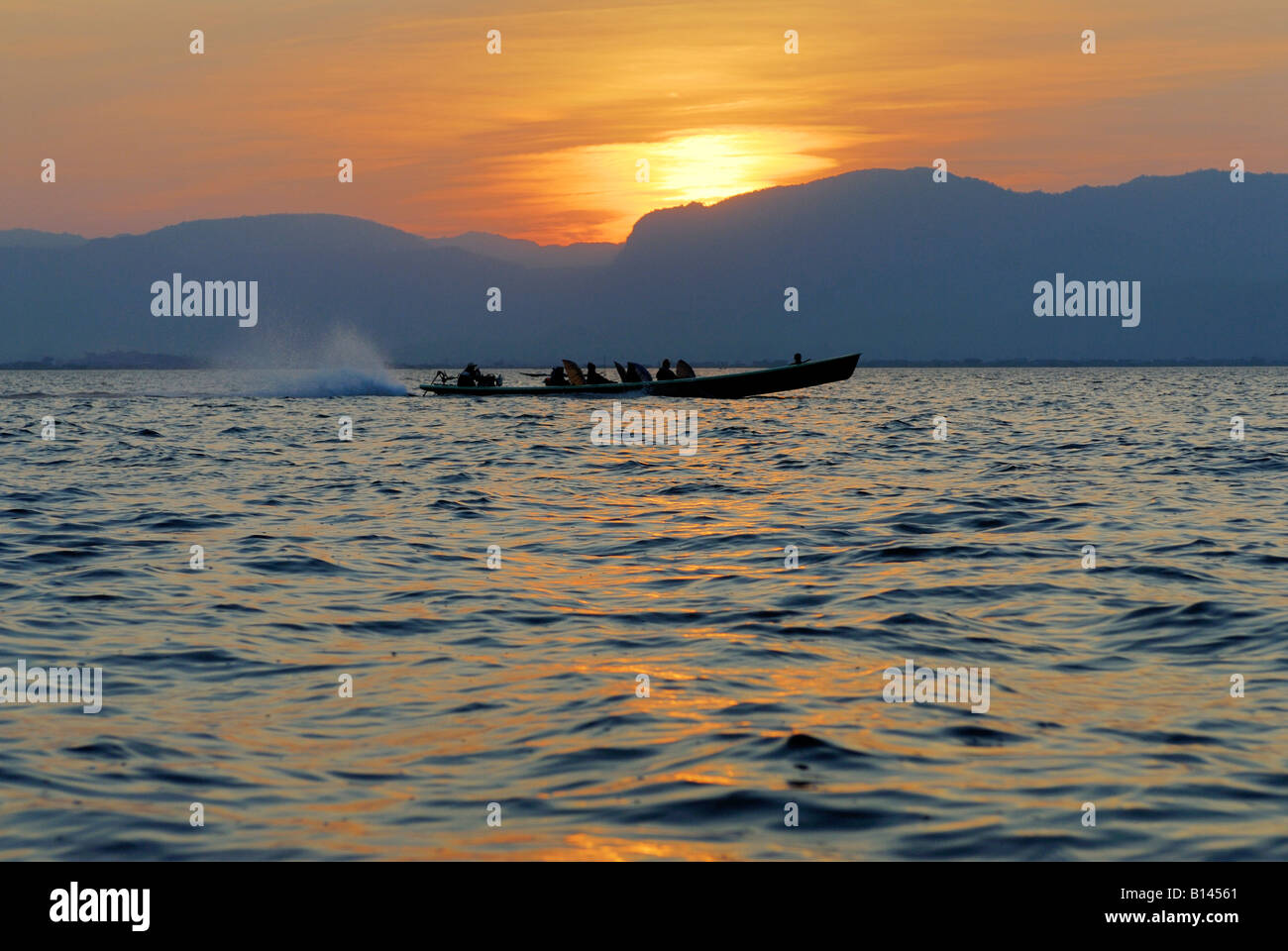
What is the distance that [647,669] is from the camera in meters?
11.1

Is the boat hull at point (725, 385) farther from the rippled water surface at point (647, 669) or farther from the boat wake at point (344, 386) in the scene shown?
the rippled water surface at point (647, 669)

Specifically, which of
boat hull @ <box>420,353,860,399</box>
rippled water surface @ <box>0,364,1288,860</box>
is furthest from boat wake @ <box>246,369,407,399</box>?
rippled water surface @ <box>0,364,1288,860</box>

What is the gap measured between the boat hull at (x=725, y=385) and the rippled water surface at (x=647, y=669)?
1662 inches

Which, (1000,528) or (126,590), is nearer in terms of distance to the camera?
(126,590)

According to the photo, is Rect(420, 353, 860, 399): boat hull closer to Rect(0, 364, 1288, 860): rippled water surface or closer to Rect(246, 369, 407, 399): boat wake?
Rect(246, 369, 407, 399): boat wake

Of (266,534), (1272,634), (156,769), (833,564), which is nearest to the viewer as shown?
(156,769)

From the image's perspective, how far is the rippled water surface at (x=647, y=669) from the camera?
7309 mm

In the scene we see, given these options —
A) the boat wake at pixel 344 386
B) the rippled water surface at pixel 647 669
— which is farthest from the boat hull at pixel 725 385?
the rippled water surface at pixel 647 669

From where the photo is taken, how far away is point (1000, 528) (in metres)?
20.4
